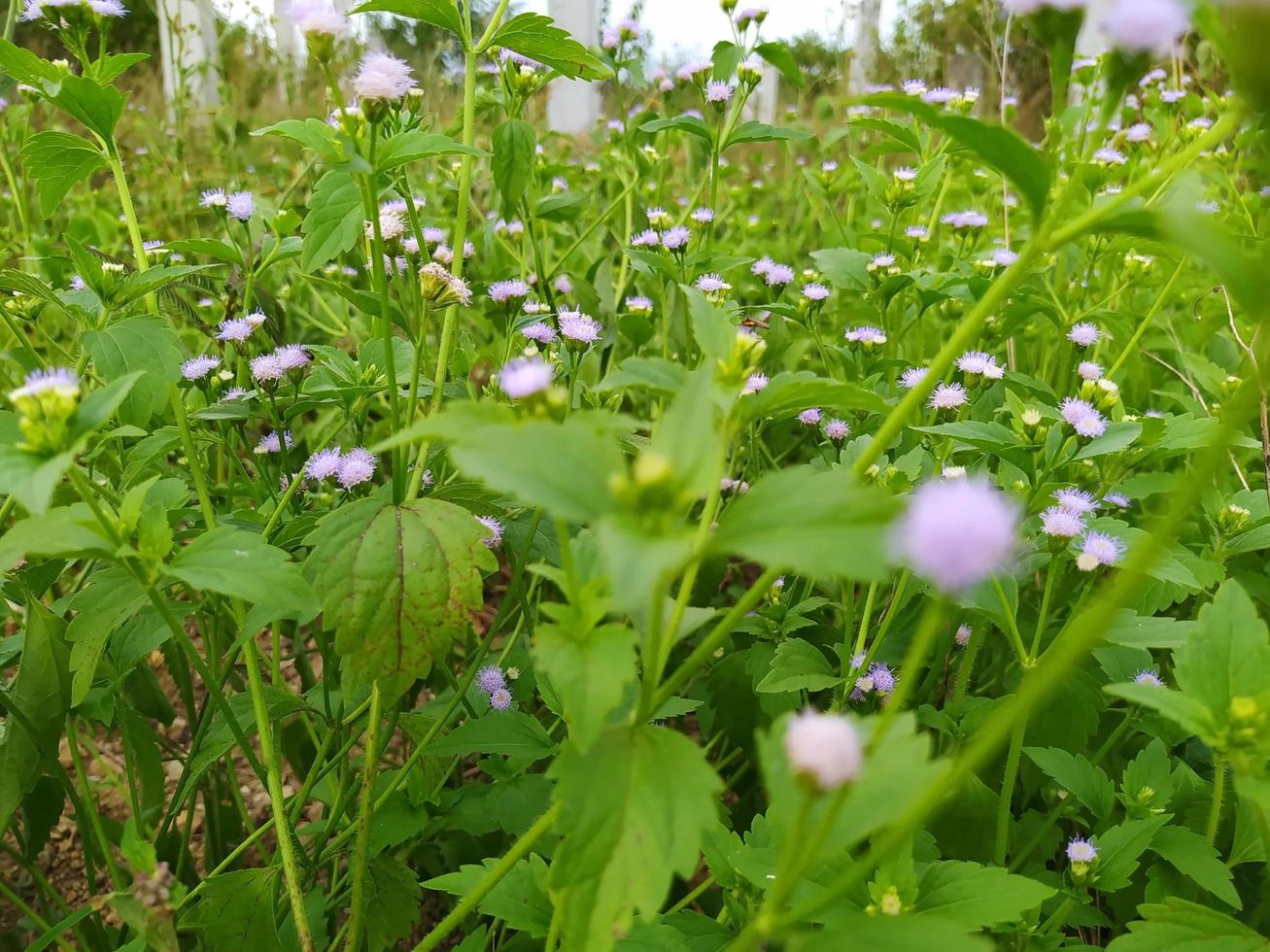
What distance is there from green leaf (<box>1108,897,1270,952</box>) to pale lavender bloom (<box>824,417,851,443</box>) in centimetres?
92

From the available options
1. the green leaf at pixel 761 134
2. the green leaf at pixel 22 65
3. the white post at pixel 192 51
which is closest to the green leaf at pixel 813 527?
the green leaf at pixel 22 65

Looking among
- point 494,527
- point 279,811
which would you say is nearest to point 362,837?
point 279,811

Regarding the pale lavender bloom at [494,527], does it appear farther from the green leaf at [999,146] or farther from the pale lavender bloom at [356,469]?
the green leaf at [999,146]

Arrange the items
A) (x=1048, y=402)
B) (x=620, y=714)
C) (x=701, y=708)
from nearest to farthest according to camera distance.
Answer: (x=620, y=714) < (x=701, y=708) < (x=1048, y=402)

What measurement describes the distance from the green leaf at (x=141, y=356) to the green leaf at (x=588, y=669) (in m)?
0.71

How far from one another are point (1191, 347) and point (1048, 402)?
1.03 m

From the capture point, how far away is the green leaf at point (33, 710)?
1.06 meters

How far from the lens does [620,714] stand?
2.82ft

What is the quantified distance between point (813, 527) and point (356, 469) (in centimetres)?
83

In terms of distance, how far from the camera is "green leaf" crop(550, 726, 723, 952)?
0.61m

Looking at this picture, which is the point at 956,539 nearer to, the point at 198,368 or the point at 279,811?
the point at 279,811

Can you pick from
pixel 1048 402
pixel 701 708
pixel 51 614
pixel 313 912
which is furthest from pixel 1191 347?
pixel 51 614

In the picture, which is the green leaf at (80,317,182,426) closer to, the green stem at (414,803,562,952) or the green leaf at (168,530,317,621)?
the green leaf at (168,530,317,621)

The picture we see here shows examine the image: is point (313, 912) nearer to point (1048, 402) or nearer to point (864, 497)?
point (864, 497)
